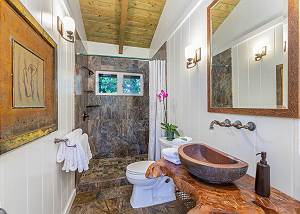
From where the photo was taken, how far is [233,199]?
2.71ft

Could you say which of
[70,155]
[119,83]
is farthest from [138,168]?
[119,83]

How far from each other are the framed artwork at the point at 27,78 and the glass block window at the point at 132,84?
98.0 inches

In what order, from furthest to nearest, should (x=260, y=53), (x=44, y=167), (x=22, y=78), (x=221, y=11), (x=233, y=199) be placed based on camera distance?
1. (x=221, y=11)
2. (x=44, y=167)
3. (x=260, y=53)
4. (x=22, y=78)
5. (x=233, y=199)

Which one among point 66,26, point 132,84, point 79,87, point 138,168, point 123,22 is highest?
point 123,22

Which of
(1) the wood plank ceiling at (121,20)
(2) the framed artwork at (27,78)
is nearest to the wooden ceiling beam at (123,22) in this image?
(1) the wood plank ceiling at (121,20)

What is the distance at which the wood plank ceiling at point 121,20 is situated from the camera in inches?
102

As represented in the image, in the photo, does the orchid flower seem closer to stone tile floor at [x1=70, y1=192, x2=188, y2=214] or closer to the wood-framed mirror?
the wood-framed mirror

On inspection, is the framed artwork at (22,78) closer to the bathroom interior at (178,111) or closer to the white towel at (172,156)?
the bathroom interior at (178,111)

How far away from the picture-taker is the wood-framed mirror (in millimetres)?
923

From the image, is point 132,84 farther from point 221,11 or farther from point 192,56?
point 221,11

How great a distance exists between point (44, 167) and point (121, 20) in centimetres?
248

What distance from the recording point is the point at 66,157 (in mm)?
1608

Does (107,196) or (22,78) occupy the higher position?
(22,78)

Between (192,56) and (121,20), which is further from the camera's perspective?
(121,20)
